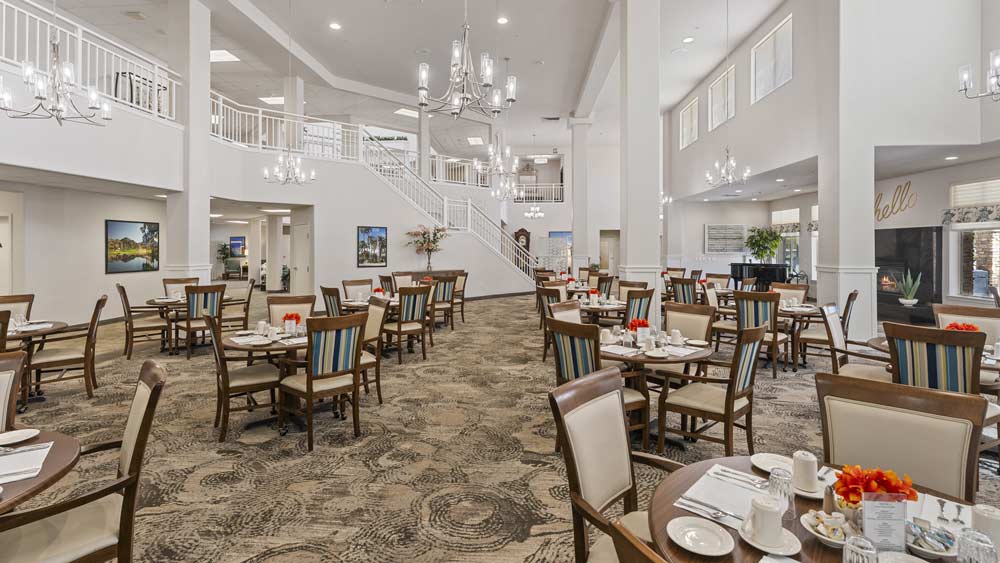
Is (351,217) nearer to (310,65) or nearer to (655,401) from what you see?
(310,65)

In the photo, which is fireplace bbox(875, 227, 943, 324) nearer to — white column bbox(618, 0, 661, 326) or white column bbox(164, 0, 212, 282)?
white column bbox(618, 0, 661, 326)

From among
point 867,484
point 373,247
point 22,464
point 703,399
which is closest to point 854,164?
point 703,399

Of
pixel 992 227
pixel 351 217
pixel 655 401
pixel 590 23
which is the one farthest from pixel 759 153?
pixel 351 217

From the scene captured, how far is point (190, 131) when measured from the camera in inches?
305

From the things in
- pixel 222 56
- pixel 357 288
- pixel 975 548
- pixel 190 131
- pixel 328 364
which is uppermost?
pixel 222 56

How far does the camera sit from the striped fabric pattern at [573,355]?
9.75 ft

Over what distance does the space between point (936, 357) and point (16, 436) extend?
4.71m

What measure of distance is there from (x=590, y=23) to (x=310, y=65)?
648cm

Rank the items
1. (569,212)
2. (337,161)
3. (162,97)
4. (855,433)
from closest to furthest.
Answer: (855,433) < (162,97) < (337,161) < (569,212)

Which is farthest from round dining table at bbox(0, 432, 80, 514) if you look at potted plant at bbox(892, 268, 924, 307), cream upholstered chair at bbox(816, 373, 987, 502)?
potted plant at bbox(892, 268, 924, 307)

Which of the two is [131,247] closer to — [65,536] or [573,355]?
[65,536]

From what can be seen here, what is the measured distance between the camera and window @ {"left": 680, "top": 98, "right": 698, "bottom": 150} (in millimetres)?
12781

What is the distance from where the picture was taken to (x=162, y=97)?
7730 mm

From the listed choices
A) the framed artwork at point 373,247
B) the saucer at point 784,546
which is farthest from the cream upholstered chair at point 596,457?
the framed artwork at point 373,247
